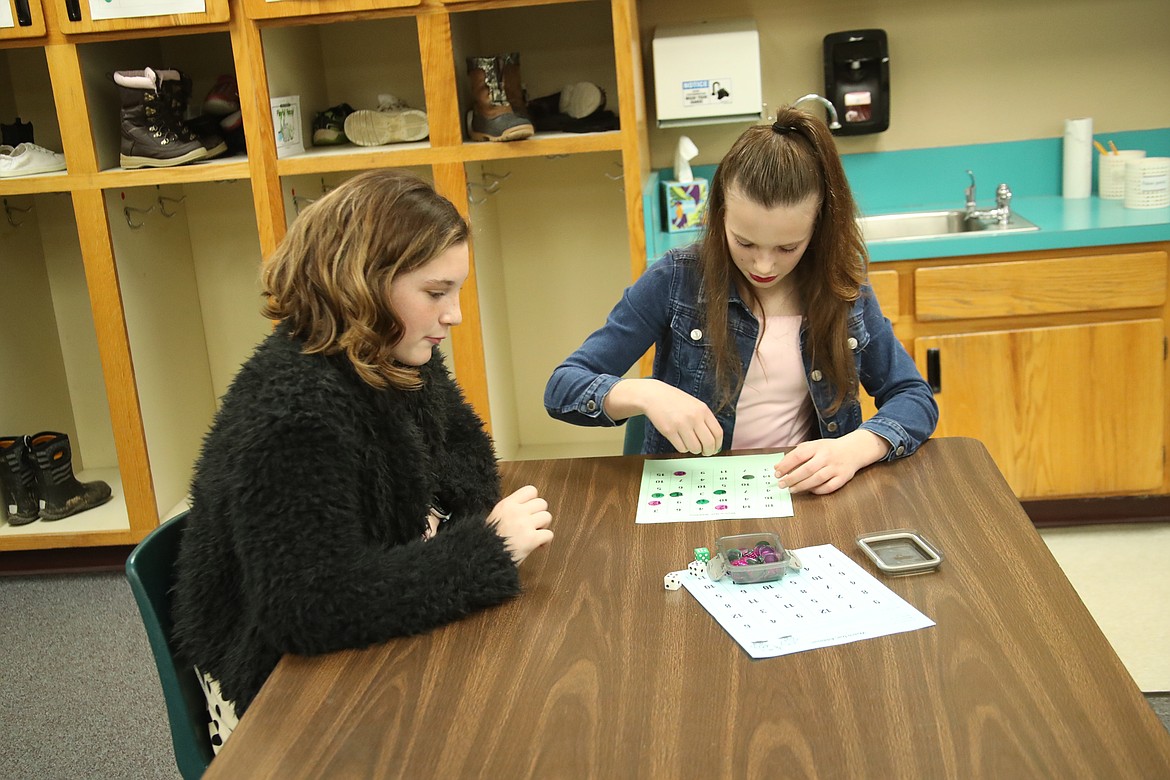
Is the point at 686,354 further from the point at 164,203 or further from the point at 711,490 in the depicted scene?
the point at 164,203

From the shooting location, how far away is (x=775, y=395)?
69.3 inches

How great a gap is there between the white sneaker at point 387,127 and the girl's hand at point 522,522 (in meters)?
1.75

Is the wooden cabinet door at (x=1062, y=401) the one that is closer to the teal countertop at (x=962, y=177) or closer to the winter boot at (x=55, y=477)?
the teal countertop at (x=962, y=177)

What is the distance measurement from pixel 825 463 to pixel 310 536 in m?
0.66

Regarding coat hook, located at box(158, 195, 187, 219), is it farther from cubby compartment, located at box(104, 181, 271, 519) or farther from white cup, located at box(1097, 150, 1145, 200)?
white cup, located at box(1097, 150, 1145, 200)

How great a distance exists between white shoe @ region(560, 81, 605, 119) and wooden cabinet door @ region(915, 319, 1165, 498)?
3.29 feet

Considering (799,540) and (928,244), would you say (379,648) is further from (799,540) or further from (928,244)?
(928,244)

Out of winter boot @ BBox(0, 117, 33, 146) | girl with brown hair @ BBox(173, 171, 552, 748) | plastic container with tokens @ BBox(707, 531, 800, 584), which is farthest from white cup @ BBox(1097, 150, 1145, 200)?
winter boot @ BBox(0, 117, 33, 146)

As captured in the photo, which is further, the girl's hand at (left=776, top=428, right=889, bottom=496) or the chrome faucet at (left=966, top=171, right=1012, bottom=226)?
the chrome faucet at (left=966, top=171, right=1012, bottom=226)

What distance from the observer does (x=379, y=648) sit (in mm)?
1043

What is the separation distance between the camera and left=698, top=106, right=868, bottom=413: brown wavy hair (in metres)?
1.55

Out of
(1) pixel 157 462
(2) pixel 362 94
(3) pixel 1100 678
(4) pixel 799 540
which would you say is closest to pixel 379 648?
(4) pixel 799 540

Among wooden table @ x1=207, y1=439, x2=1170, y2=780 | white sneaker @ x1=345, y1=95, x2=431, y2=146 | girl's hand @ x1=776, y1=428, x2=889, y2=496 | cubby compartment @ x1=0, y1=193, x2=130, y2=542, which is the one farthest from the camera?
cubby compartment @ x1=0, y1=193, x2=130, y2=542

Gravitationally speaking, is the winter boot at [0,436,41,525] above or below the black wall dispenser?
below
